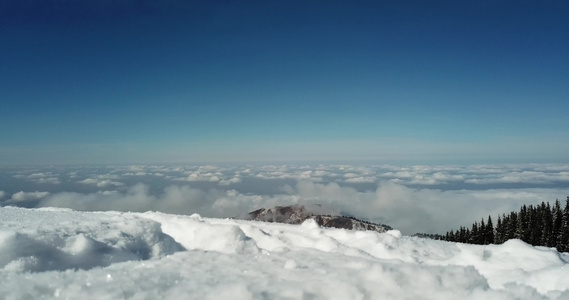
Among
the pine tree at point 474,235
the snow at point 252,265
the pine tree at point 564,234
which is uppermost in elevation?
the snow at point 252,265

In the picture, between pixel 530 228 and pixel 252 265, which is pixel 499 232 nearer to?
pixel 530 228

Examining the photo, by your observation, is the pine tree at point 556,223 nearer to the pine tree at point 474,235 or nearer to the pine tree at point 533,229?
the pine tree at point 533,229

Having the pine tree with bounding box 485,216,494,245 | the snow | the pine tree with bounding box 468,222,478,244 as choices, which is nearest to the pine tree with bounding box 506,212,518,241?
the pine tree with bounding box 485,216,494,245

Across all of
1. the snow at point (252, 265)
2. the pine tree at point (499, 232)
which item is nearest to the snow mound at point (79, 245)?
the snow at point (252, 265)

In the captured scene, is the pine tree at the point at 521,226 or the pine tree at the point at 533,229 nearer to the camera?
the pine tree at the point at 533,229

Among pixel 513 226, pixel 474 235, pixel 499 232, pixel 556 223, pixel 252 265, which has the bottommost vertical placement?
pixel 474 235

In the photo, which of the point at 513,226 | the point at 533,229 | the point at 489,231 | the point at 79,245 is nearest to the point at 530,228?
the point at 533,229

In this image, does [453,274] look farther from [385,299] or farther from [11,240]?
[11,240]

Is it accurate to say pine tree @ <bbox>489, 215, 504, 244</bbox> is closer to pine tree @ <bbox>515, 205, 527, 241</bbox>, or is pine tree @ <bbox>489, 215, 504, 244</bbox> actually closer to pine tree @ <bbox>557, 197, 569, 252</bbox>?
pine tree @ <bbox>515, 205, 527, 241</bbox>
